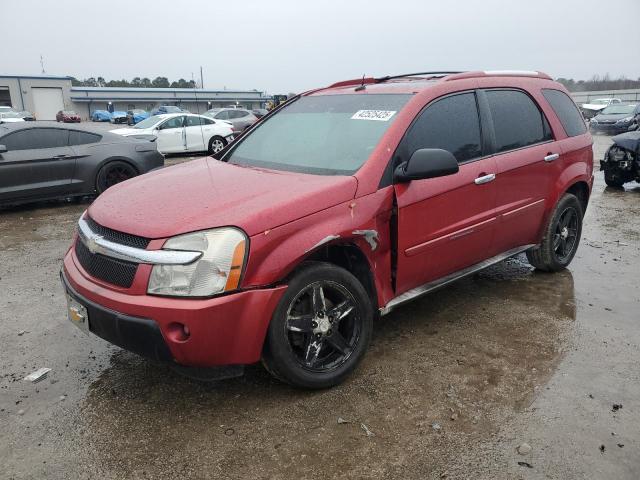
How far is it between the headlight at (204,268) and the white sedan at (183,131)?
517 inches

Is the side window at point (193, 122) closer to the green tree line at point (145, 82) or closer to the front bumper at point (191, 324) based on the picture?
the front bumper at point (191, 324)

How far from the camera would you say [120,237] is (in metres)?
2.71

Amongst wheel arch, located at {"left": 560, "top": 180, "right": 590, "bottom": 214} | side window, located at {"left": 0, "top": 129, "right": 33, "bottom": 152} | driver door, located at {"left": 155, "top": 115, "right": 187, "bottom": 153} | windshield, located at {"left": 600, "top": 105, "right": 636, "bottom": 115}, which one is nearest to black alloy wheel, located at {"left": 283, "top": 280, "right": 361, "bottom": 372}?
wheel arch, located at {"left": 560, "top": 180, "right": 590, "bottom": 214}

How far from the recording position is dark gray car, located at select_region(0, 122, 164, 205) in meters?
7.71

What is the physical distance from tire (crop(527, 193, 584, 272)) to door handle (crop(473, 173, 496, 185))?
3.78 feet

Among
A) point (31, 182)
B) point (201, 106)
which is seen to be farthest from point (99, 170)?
point (201, 106)

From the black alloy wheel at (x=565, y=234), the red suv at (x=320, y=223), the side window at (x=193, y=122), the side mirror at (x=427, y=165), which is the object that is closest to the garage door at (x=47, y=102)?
the side window at (x=193, y=122)

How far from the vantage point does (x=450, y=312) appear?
4082mm

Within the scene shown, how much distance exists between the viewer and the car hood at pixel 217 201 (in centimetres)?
261

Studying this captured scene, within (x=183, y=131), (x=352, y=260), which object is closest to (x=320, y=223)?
(x=352, y=260)

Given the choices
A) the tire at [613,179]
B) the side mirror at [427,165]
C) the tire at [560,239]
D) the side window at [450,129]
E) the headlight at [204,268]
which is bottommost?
the tire at [613,179]

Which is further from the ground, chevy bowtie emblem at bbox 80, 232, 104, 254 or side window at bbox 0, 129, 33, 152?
side window at bbox 0, 129, 33, 152

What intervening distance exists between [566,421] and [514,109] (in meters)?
2.49

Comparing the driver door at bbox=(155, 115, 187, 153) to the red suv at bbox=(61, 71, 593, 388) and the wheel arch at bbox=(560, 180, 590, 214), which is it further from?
the wheel arch at bbox=(560, 180, 590, 214)
